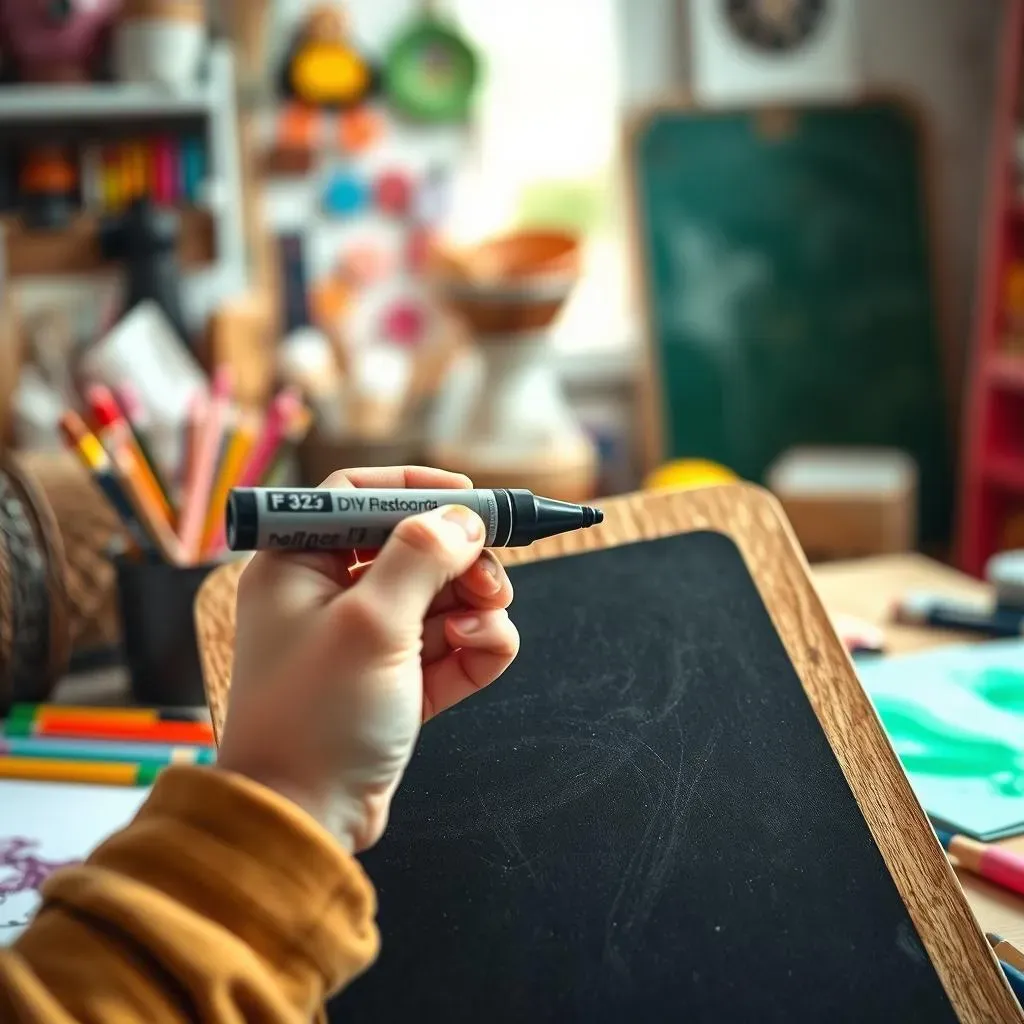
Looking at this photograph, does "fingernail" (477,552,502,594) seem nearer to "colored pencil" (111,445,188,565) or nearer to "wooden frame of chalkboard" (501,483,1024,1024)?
"wooden frame of chalkboard" (501,483,1024,1024)

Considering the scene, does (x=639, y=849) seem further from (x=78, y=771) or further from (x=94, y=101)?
(x=94, y=101)

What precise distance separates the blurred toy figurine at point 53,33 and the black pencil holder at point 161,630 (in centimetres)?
129

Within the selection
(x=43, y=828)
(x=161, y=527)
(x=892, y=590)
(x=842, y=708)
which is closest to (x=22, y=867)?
(x=43, y=828)

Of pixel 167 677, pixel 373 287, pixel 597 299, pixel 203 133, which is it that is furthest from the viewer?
pixel 597 299

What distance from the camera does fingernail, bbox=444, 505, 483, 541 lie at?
0.48 m

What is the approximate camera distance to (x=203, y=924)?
408mm

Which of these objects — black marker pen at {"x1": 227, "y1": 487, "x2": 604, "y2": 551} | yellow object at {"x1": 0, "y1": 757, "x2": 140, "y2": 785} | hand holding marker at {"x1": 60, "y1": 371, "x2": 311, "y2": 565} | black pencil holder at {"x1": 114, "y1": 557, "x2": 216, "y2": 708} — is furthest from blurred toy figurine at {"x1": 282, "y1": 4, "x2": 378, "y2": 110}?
black marker pen at {"x1": 227, "y1": 487, "x2": 604, "y2": 551}

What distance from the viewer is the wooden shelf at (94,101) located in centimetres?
186

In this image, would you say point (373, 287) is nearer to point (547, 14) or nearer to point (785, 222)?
point (547, 14)

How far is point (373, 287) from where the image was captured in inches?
92.3

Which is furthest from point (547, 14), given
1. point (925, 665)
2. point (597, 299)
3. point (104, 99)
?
point (925, 665)

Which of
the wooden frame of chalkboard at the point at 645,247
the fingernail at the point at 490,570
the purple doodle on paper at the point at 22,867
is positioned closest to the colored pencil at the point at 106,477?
the purple doodle on paper at the point at 22,867

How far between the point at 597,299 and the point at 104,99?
106 centimetres

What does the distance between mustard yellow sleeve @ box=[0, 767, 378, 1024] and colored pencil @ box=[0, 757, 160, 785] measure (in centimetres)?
37
